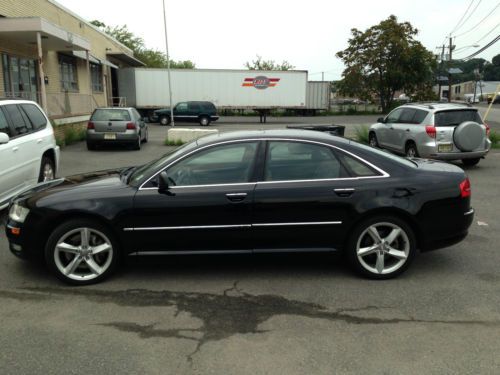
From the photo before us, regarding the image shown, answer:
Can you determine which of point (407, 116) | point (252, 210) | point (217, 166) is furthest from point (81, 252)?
point (407, 116)

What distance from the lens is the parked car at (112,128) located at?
15.7m

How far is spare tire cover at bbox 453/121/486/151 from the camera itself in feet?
34.6

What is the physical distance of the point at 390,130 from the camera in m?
13.0

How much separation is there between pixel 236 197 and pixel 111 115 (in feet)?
42.1

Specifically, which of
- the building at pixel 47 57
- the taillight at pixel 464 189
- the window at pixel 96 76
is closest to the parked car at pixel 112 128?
the building at pixel 47 57

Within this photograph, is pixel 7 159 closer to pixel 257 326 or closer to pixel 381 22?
pixel 257 326

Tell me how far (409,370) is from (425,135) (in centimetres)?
888

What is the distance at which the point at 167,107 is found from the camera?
33844 mm

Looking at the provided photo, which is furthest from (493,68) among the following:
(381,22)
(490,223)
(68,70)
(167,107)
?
(490,223)

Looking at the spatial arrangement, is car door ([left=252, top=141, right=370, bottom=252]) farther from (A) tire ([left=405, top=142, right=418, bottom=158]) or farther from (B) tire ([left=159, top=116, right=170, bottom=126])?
(B) tire ([left=159, top=116, right=170, bottom=126])

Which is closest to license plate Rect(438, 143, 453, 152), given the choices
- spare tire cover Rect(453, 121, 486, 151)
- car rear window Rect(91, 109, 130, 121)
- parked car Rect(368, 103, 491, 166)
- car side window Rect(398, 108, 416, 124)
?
parked car Rect(368, 103, 491, 166)

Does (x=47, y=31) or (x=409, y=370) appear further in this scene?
(x=47, y=31)

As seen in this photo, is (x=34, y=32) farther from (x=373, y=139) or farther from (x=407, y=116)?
(x=407, y=116)

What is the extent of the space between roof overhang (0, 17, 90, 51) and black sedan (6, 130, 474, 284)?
1337cm
